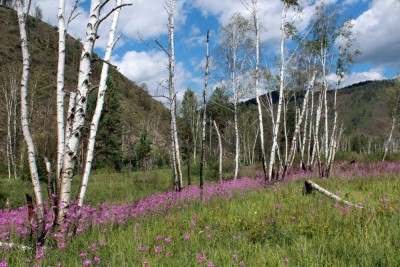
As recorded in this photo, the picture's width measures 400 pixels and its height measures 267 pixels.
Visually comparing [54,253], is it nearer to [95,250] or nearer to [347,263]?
[95,250]

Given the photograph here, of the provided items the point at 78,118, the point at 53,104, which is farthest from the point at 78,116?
the point at 53,104

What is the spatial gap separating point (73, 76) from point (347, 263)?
252 ft

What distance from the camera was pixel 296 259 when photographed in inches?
128

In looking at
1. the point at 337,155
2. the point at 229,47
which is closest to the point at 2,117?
the point at 229,47

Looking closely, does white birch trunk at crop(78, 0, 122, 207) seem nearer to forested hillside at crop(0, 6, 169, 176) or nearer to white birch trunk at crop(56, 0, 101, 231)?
forested hillside at crop(0, 6, 169, 176)

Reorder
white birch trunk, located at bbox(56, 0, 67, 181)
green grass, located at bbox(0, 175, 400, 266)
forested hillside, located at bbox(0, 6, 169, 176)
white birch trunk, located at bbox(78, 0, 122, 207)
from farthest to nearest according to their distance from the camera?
forested hillside, located at bbox(0, 6, 169, 176)
white birch trunk, located at bbox(78, 0, 122, 207)
white birch trunk, located at bbox(56, 0, 67, 181)
green grass, located at bbox(0, 175, 400, 266)

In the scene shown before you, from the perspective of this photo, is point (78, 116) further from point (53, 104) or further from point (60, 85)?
point (53, 104)

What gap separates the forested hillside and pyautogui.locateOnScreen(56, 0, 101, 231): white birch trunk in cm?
49

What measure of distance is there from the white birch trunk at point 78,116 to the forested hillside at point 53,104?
0.49 metres

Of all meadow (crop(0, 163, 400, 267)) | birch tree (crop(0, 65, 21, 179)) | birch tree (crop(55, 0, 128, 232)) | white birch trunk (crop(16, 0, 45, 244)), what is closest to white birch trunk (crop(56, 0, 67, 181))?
birch tree (crop(55, 0, 128, 232))

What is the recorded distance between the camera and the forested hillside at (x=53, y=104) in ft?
91.8

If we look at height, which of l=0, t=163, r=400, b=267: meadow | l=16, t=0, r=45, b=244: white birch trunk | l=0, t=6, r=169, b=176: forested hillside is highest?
l=0, t=6, r=169, b=176: forested hillside

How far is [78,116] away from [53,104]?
53174mm

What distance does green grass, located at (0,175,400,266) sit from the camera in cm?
321
